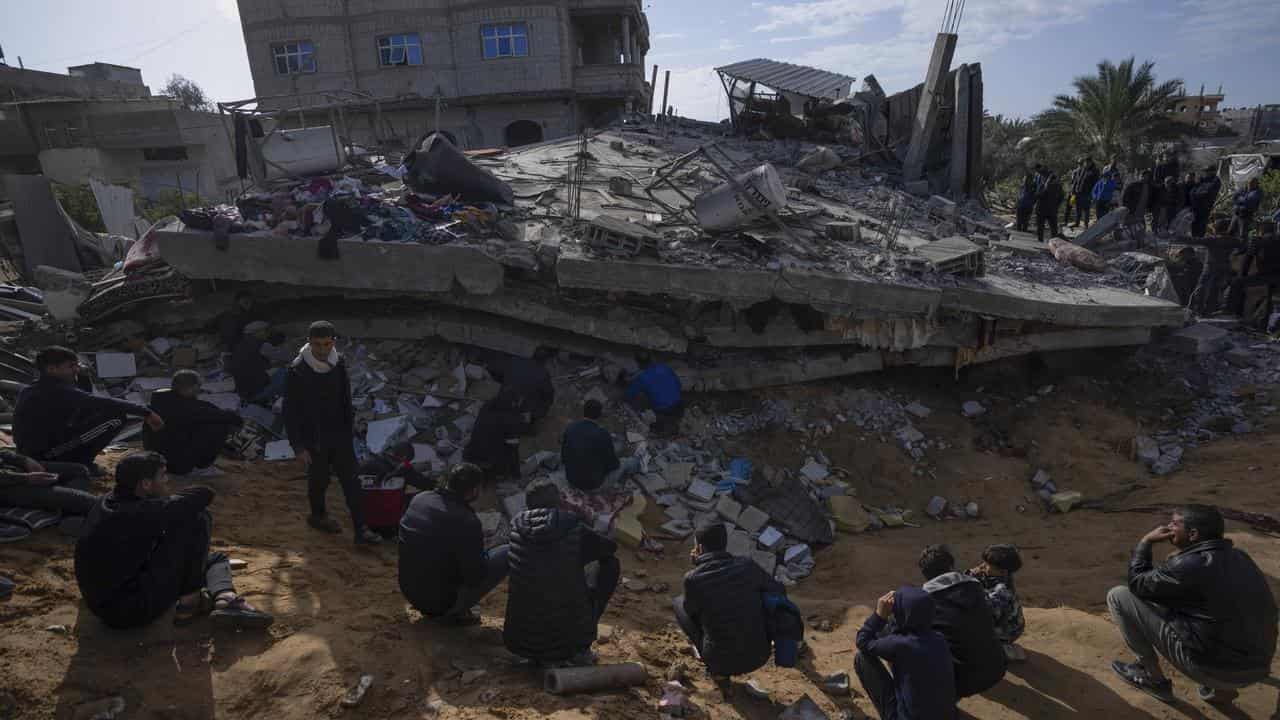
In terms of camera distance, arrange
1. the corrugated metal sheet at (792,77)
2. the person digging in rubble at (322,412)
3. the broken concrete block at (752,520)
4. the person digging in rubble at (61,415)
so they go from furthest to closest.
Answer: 1. the corrugated metal sheet at (792,77)
2. the broken concrete block at (752,520)
3. the person digging in rubble at (322,412)
4. the person digging in rubble at (61,415)

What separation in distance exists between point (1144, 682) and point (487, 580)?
370cm

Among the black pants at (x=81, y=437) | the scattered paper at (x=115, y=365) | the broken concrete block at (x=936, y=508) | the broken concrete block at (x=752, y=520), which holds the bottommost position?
the broken concrete block at (x=936, y=508)

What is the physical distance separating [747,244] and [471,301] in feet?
9.75

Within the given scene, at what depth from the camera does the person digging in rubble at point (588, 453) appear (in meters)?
5.74

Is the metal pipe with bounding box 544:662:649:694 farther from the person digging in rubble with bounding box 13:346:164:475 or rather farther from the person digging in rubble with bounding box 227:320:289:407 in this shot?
the person digging in rubble with bounding box 227:320:289:407

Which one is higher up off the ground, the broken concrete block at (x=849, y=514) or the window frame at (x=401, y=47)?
the window frame at (x=401, y=47)

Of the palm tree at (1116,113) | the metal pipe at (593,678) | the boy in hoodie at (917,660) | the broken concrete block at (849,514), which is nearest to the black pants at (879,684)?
the boy in hoodie at (917,660)

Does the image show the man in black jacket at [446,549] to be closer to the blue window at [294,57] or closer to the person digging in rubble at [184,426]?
the person digging in rubble at [184,426]

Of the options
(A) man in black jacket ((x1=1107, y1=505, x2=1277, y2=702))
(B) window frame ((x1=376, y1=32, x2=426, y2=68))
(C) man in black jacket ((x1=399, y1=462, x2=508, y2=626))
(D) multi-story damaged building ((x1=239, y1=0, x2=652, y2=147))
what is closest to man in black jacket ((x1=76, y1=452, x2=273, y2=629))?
(C) man in black jacket ((x1=399, y1=462, x2=508, y2=626))

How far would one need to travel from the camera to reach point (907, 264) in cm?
735

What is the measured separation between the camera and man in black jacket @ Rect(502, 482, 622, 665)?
343 cm

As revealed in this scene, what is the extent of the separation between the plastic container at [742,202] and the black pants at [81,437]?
5.52m

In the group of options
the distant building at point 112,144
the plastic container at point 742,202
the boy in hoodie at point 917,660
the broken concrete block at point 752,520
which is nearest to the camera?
the boy in hoodie at point 917,660

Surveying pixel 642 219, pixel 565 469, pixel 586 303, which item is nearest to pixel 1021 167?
pixel 642 219
